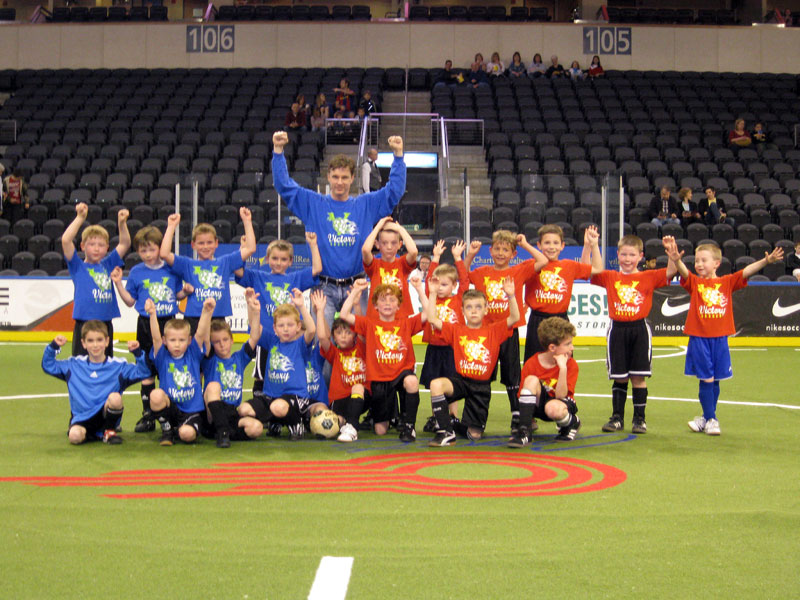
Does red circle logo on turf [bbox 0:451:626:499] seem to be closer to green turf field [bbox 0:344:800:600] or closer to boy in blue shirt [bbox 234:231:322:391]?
green turf field [bbox 0:344:800:600]

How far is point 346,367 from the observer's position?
7.88 meters

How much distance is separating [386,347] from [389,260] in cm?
88

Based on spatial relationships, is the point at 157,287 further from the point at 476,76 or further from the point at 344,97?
the point at 476,76

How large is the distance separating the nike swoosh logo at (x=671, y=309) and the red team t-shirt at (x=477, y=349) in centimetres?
953

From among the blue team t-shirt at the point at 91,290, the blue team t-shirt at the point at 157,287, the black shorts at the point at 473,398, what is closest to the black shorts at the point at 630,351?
the black shorts at the point at 473,398

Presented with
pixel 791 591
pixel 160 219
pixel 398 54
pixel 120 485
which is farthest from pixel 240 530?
pixel 398 54

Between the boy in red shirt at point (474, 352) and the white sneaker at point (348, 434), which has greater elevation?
the boy in red shirt at point (474, 352)

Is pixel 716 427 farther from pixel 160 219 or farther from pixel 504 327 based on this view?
pixel 160 219

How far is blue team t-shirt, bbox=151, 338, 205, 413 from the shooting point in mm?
7285

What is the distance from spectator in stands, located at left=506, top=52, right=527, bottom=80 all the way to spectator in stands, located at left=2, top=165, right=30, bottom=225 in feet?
44.3

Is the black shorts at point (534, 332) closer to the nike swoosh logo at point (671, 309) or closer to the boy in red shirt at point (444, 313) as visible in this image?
the boy in red shirt at point (444, 313)

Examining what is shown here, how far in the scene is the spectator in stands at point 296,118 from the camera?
73.5ft

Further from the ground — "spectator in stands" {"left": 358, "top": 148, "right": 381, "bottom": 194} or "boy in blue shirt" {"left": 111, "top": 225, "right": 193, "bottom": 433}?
"spectator in stands" {"left": 358, "top": 148, "right": 381, "bottom": 194}

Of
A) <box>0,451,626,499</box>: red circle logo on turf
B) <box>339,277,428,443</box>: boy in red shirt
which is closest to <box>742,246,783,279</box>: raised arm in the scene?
<box>0,451,626,499</box>: red circle logo on turf
